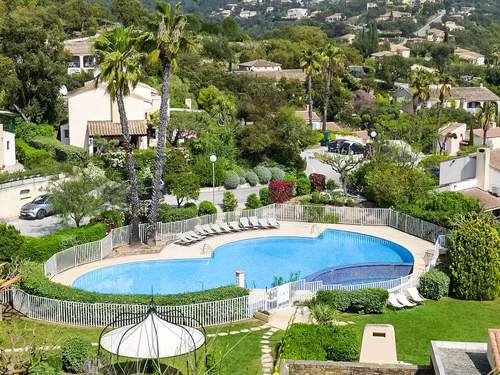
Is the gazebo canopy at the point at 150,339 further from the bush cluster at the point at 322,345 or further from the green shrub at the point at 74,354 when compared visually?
the bush cluster at the point at 322,345

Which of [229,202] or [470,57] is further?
[470,57]

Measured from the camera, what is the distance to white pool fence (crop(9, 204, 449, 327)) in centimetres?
2375

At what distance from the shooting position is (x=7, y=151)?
141ft

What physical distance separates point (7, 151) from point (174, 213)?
1309 cm

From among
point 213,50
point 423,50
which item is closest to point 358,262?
point 213,50

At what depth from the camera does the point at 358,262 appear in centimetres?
3269

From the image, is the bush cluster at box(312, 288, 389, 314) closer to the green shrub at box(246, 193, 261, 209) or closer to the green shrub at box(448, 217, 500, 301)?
the green shrub at box(448, 217, 500, 301)

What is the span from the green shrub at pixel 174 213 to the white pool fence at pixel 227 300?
706 millimetres

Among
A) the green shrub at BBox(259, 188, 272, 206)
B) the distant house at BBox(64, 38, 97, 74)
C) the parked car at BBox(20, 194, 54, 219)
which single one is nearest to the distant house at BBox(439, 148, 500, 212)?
the green shrub at BBox(259, 188, 272, 206)

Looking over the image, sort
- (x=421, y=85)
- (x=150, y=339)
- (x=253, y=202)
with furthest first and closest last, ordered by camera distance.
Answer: (x=421, y=85) < (x=253, y=202) < (x=150, y=339)

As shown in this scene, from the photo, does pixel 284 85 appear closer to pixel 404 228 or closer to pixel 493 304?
pixel 404 228

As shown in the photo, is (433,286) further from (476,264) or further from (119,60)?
(119,60)

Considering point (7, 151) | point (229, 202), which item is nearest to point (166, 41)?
point (229, 202)

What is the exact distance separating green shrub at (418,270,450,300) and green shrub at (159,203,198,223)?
12300 millimetres
